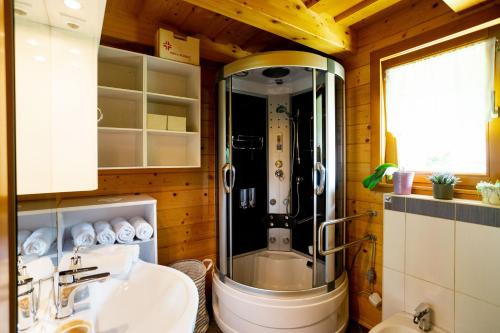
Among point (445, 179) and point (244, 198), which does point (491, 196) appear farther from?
point (244, 198)

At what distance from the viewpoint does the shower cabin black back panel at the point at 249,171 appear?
2.09 m

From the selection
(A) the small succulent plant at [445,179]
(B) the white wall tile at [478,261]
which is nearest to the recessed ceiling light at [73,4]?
(A) the small succulent plant at [445,179]

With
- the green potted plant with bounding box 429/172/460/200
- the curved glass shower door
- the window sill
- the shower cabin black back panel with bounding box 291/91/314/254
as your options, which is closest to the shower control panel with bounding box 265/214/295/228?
the curved glass shower door

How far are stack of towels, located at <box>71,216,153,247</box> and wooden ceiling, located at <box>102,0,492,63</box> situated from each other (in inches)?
49.8

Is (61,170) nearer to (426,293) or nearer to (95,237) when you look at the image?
(95,237)

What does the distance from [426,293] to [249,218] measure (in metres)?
1.38

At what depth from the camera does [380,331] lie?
1406 millimetres

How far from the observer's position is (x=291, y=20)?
158 centimetres

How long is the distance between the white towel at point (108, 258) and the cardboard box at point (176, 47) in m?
1.29

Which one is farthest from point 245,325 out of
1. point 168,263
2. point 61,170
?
point 61,170

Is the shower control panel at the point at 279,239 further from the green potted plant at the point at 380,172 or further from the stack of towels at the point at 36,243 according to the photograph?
the stack of towels at the point at 36,243

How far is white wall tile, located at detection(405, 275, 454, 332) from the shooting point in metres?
1.38

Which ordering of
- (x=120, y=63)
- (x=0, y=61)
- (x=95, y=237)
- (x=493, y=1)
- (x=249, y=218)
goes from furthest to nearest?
(x=249, y=218) < (x=120, y=63) < (x=95, y=237) < (x=493, y=1) < (x=0, y=61)

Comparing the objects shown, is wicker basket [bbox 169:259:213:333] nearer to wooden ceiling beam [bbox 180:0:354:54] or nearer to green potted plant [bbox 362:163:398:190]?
green potted plant [bbox 362:163:398:190]
